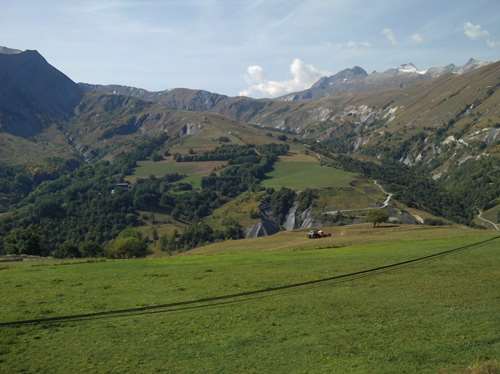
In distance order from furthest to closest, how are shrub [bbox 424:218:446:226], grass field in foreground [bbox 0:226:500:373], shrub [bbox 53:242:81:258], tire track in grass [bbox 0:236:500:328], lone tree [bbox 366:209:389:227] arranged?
shrub [bbox 424:218:446:226], shrub [bbox 53:242:81:258], lone tree [bbox 366:209:389:227], tire track in grass [bbox 0:236:500:328], grass field in foreground [bbox 0:226:500:373]

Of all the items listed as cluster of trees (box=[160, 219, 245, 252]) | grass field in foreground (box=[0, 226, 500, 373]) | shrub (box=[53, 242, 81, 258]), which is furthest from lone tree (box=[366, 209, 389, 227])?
cluster of trees (box=[160, 219, 245, 252])

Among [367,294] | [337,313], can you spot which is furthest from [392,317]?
[367,294]

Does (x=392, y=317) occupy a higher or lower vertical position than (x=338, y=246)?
higher

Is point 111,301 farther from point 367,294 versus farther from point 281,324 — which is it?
point 367,294

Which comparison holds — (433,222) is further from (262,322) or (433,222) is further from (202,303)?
(262,322)

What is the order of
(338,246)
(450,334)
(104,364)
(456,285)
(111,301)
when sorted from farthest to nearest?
(338,246) < (456,285) < (111,301) < (450,334) < (104,364)

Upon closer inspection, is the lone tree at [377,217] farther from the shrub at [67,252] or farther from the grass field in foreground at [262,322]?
the shrub at [67,252]

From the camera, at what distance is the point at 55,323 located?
92.3ft

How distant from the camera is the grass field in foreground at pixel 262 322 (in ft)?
72.0

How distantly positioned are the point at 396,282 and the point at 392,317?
10.5 m

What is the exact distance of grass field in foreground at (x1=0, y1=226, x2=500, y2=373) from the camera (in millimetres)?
21938

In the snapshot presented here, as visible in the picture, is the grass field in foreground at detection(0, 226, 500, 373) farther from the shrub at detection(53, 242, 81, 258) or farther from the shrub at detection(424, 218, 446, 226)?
the shrub at detection(424, 218, 446, 226)

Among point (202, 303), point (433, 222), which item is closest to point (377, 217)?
point (433, 222)

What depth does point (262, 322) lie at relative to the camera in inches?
1105
